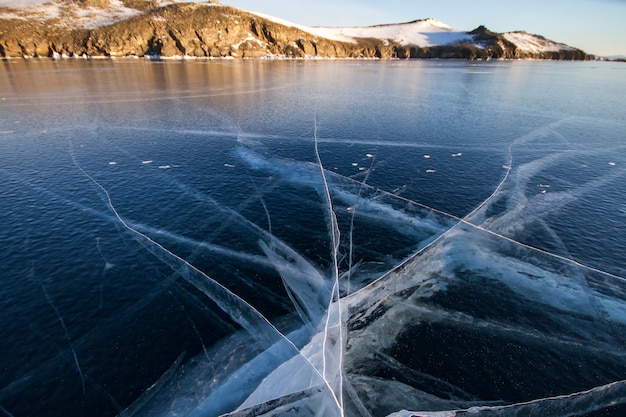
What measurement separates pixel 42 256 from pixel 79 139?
115 ft

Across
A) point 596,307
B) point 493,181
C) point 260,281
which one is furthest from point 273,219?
point 493,181

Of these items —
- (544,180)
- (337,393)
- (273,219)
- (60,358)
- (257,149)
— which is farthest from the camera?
(257,149)

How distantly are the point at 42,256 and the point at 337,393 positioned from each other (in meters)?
25.3

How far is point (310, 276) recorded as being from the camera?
24.1 m

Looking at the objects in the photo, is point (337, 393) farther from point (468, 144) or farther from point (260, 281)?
point (468, 144)

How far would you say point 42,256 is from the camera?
25.4 meters

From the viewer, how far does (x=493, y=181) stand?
39.9m

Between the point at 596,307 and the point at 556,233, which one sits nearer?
the point at 596,307

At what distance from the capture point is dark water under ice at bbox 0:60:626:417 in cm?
1628

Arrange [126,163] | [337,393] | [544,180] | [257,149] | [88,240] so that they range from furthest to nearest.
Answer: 1. [257,149]
2. [126,163]
3. [544,180]
4. [88,240]
5. [337,393]

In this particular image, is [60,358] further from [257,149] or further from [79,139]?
[79,139]

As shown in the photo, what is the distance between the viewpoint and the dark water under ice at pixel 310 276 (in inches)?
641

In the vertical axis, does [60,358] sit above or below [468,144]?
below

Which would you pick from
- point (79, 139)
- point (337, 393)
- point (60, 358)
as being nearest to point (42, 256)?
point (60, 358)
